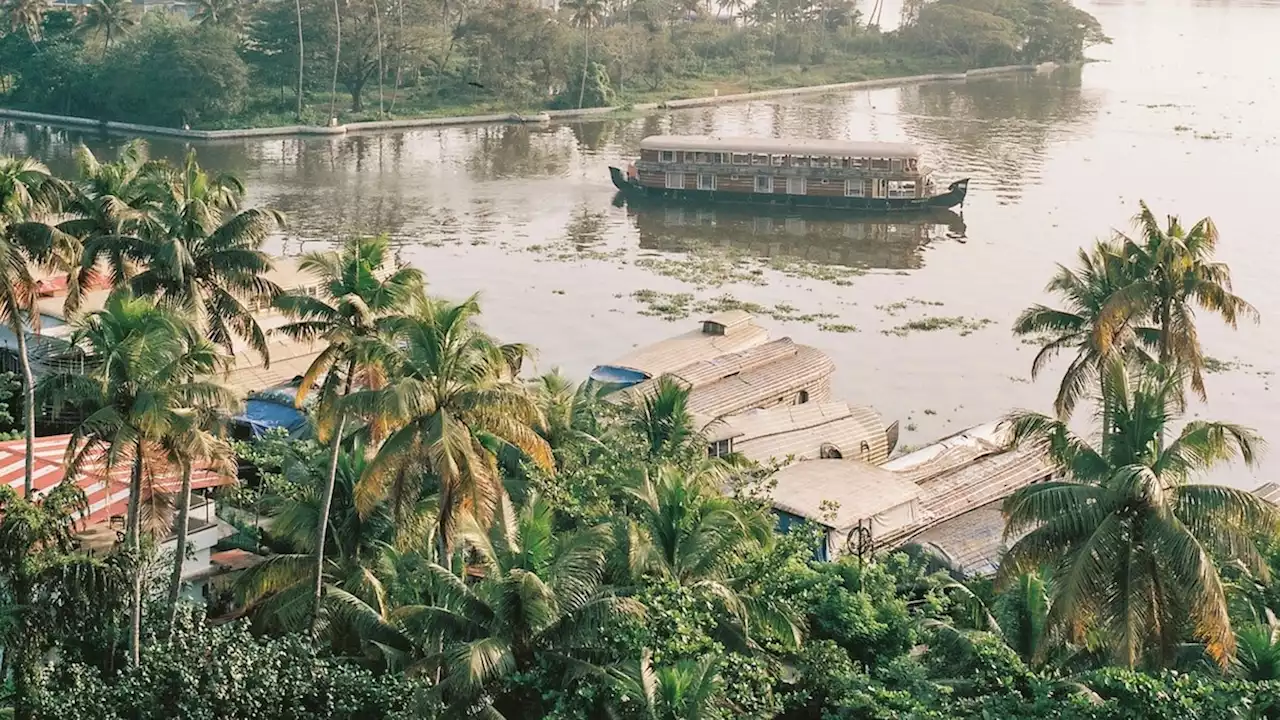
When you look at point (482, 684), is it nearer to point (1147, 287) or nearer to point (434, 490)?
point (434, 490)

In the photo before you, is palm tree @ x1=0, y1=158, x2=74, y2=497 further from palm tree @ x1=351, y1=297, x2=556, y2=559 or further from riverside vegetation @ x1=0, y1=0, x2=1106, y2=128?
riverside vegetation @ x1=0, y1=0, x2=1106, y2=128

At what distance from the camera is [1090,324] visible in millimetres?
31625

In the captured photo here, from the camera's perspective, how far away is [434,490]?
90.2 ft

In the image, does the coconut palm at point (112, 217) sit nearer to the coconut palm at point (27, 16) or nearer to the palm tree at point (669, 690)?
the palm tree at point (669, 690)

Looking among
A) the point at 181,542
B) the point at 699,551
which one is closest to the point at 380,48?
the point at 181,542

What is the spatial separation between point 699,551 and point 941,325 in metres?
35.7

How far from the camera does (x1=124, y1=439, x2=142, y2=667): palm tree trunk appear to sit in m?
22.4

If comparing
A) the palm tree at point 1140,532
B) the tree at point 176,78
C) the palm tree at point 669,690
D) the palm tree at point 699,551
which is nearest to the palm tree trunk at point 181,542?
the palm tree at point 699,551

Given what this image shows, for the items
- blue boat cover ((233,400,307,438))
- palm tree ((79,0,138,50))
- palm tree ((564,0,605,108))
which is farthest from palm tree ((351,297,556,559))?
palm tree ((79,0,138,50))

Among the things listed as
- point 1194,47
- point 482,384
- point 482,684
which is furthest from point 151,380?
point 1194,47

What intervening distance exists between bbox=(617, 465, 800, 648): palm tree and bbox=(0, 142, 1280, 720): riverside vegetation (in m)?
0.05

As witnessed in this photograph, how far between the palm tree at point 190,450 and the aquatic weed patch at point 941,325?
34.8 m

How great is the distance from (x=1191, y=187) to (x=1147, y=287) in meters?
56.8

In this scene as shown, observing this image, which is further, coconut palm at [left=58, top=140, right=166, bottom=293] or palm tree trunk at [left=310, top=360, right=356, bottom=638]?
coconut palm at [left=58, top=140, right=166, bottom=293]
